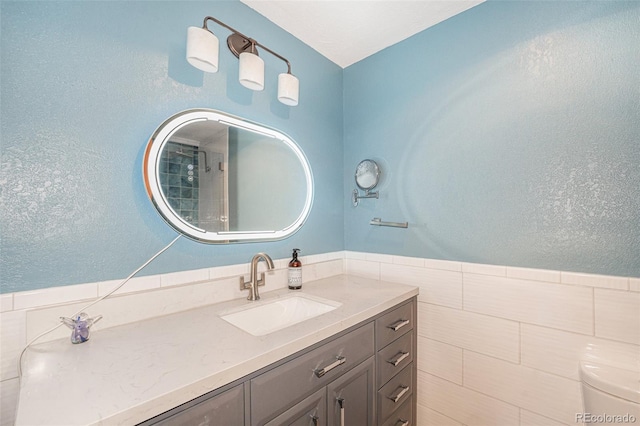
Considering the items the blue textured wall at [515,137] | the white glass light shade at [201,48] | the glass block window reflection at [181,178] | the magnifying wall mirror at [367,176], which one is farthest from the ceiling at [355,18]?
the glass block window reflection at [181,178]

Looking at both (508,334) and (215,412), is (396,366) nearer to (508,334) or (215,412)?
(508,334)

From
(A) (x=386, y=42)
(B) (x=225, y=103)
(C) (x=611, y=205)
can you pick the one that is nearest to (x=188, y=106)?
(B) (x=225, y=103)

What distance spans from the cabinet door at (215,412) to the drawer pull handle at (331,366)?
0.29m

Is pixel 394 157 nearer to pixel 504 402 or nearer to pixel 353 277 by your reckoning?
pixel 353 277

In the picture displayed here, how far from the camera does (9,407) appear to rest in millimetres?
763

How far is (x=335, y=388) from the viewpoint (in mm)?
962

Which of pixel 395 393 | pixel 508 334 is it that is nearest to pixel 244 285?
pixel 395 393

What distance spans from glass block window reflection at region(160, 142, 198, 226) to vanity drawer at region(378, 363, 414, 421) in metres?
1.20

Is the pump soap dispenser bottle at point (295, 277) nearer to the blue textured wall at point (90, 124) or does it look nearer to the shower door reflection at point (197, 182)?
the blue textured wall at point (90, 124)

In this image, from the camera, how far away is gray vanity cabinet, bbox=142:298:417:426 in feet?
2.23

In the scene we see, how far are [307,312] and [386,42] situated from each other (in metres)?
1.74

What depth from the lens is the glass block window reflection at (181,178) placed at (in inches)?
42.7

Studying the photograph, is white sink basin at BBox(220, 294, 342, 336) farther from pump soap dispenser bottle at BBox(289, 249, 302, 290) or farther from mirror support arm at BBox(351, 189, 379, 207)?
mirror support arm at BBox(351, 189, 379, 207)

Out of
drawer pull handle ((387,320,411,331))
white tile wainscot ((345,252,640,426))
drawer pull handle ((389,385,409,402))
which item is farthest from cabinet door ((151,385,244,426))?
white tile wainscot ((345,252,640,426))
